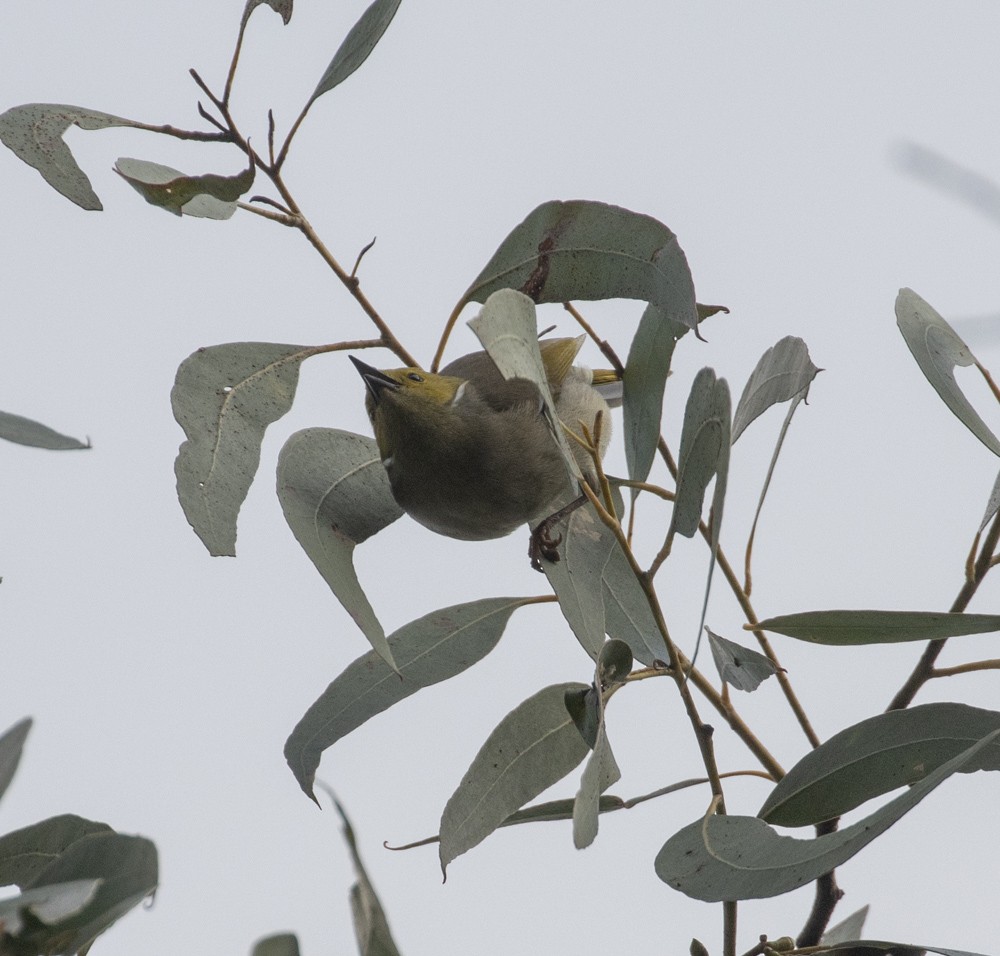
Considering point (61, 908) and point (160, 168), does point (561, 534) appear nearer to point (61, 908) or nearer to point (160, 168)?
point (160, 168)

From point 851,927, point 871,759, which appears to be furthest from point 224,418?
point 851,927

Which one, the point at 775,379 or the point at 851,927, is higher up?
the point at 775,379

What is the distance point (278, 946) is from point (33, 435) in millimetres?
799

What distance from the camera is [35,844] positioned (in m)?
1.70

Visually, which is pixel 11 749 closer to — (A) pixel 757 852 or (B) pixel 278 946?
(B) pixel 278 946

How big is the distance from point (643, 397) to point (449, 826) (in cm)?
76

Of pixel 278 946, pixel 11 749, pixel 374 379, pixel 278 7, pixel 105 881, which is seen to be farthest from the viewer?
pixel 374 379

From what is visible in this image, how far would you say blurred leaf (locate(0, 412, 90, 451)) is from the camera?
64.0 inches

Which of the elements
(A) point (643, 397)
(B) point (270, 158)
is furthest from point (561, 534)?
(B) point (270, 158)

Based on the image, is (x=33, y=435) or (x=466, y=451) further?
(x=466, y=451)

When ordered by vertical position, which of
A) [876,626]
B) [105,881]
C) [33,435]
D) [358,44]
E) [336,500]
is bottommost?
[105,881]

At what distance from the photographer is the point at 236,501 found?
197 centimetres

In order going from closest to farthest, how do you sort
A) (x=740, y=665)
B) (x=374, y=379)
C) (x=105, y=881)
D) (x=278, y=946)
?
(x=278, y=946) → (x=105, y=881) → (x=740, y=665) → (x=374, y=379)

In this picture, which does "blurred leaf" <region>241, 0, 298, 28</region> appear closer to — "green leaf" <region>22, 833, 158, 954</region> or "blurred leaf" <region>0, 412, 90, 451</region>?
"blurred leaf" <region>0, 412, 90, 451</region>
